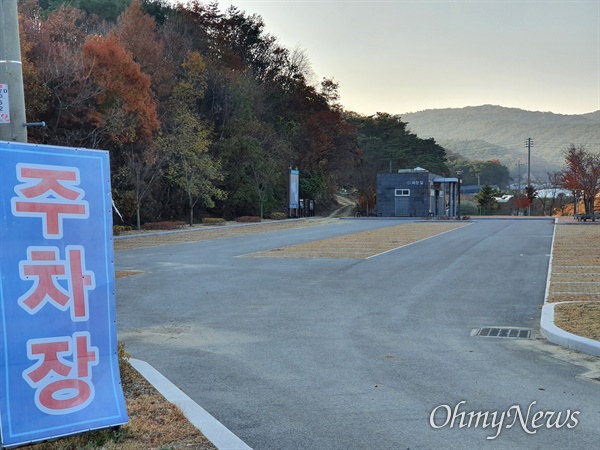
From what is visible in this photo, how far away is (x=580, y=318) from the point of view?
9.45 metres

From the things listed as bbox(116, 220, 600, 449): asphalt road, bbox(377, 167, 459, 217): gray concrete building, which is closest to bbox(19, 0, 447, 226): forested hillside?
bbox(377, 167, 459, 217): gray concrete building

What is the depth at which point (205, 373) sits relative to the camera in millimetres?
7117

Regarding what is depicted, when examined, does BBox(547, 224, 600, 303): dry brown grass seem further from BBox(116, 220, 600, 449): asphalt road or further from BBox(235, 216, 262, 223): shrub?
BBox(235, 216, 262, 223): shrub

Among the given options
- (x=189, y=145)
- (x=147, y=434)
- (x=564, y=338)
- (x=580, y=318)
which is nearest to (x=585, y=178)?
(x=189, y=145)

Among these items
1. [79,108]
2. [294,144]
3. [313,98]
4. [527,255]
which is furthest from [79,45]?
[313,98]

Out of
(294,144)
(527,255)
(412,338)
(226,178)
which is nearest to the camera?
(412,338)

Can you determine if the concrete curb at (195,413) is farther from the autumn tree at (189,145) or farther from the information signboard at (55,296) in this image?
the autumn tree at (189,145)

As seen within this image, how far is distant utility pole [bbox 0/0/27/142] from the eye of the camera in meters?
5.05

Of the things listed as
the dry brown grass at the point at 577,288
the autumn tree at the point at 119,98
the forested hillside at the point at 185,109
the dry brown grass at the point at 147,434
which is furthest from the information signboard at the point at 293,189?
the dry brown grass at the point at 147,434

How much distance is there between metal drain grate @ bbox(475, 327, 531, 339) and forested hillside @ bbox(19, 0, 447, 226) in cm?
2358

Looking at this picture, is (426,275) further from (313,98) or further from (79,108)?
(313,98)

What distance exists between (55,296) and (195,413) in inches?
68.3

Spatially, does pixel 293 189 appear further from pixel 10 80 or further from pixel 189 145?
pixel 10 80

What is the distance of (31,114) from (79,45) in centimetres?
841
